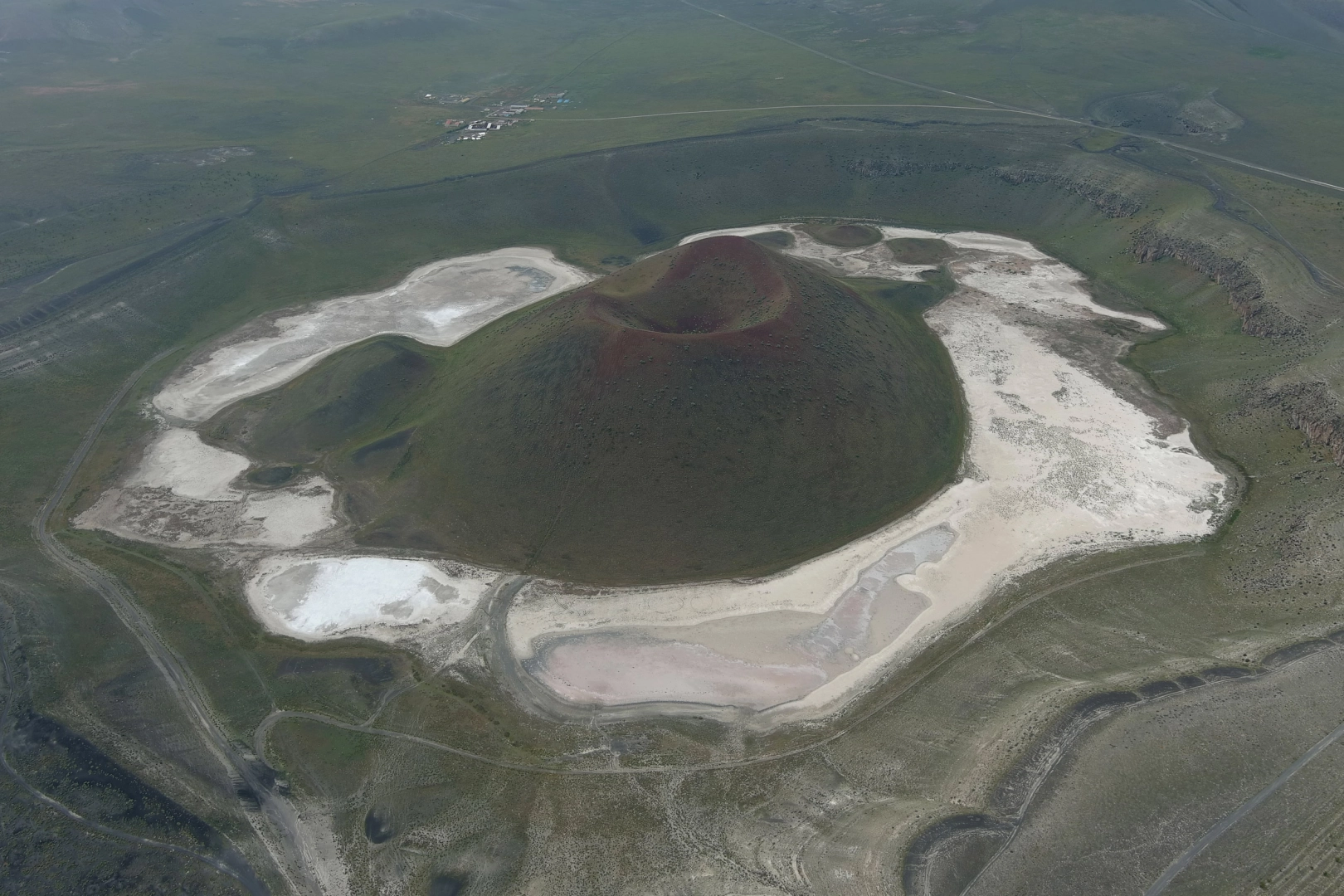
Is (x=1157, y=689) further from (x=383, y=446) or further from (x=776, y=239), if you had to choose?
(x=776, y=239)

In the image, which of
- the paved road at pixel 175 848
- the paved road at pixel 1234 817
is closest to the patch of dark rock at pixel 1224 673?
the paved road at pixel 1234 817

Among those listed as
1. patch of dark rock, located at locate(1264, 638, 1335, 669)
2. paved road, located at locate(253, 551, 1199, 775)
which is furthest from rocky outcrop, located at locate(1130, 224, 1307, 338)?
patch of dark rock, located at locate(1264, 638, 1335, 669)

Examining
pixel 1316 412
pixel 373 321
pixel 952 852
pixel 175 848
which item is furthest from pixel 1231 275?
pixel 175 848

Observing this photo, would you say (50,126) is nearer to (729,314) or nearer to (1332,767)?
(729,314)

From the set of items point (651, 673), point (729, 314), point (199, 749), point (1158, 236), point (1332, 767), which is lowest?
point (199, 749)

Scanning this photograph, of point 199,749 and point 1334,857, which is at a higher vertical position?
point 1334,857

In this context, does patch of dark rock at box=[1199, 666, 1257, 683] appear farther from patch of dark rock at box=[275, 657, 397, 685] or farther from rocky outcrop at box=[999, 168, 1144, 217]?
rocky outcrop at box=[999, 168, 1144, 217]

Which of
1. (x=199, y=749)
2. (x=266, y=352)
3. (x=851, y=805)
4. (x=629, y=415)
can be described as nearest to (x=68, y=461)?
(x=266, y=352)
